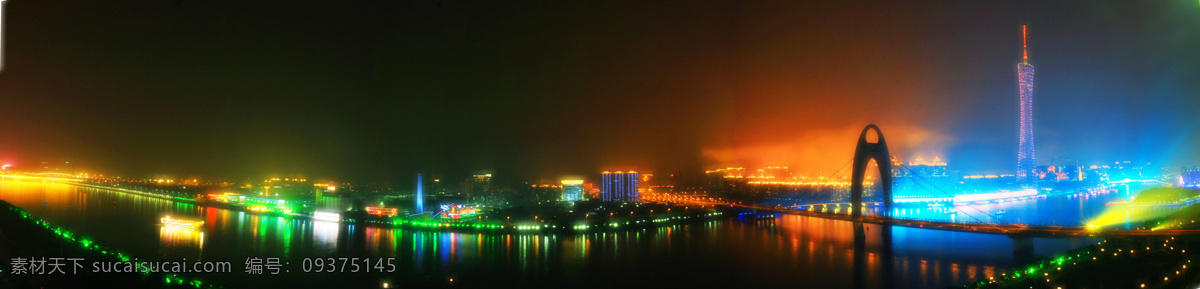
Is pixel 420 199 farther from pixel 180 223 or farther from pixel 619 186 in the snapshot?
pixel 619 186

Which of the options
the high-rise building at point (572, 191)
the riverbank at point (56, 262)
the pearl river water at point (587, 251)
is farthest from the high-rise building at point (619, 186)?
the riverbank at point (56, 262)

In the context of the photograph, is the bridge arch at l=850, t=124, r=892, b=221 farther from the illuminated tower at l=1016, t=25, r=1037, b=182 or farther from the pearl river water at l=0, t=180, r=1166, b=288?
the illuminated tower at l=1016, t=25, r=1037, b=182

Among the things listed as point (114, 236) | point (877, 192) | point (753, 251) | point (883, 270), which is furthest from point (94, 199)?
point (877, 192)

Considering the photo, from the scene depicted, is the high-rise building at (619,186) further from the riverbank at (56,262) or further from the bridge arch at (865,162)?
the riverbank at (56,262)

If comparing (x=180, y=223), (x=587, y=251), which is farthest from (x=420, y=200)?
(x=587, y=251)

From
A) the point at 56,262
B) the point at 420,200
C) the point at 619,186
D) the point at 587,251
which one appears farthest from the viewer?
the point at 619,186

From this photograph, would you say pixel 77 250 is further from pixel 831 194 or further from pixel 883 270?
pixel 831 194
